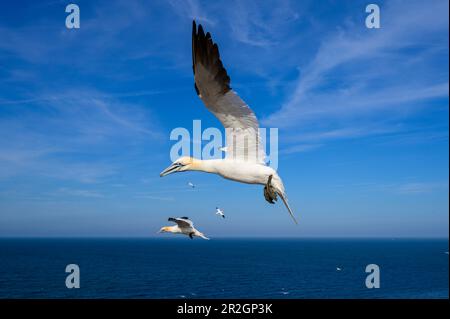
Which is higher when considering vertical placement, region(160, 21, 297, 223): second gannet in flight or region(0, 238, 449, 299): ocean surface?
region(160, 21, 297, 223): second gannet in flight

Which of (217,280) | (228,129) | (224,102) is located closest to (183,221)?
(228,129)

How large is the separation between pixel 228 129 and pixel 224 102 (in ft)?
1.49

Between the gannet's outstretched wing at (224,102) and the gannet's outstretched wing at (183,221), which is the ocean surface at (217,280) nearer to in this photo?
the gannet's outstretched wing at (183,221)

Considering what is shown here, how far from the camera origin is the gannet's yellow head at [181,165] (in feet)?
18.6

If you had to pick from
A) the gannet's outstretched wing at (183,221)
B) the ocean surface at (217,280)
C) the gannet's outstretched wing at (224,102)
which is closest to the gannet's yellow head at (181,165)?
the gannet's outstretched wing at (224,102)

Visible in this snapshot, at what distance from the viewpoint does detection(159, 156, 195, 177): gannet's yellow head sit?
567 cm

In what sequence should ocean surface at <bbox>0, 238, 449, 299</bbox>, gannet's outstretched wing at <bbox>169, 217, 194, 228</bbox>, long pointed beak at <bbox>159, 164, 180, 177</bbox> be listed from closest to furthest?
long pointed beak at <bbox>159, 164, 180, 177</bbox> < gannet's outstretched wing at <bbox>169, 217, 194, 228</bbox> < ocean surface at <bbox>0, 238, 449, 299</bbox>

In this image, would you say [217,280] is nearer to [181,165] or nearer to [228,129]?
[228,129]

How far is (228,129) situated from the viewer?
21.9 ft

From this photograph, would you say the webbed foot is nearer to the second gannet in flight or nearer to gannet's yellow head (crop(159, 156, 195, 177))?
the second gannet in flight

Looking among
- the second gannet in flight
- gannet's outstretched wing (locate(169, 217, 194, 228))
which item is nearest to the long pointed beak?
the second gannet in flight

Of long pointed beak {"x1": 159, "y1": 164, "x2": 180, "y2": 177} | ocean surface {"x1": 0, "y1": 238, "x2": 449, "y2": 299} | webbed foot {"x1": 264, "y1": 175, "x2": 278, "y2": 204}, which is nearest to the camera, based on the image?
long pointed beak {"x1": 159, "y1": 164, "x2": 180, "y2": 177}
